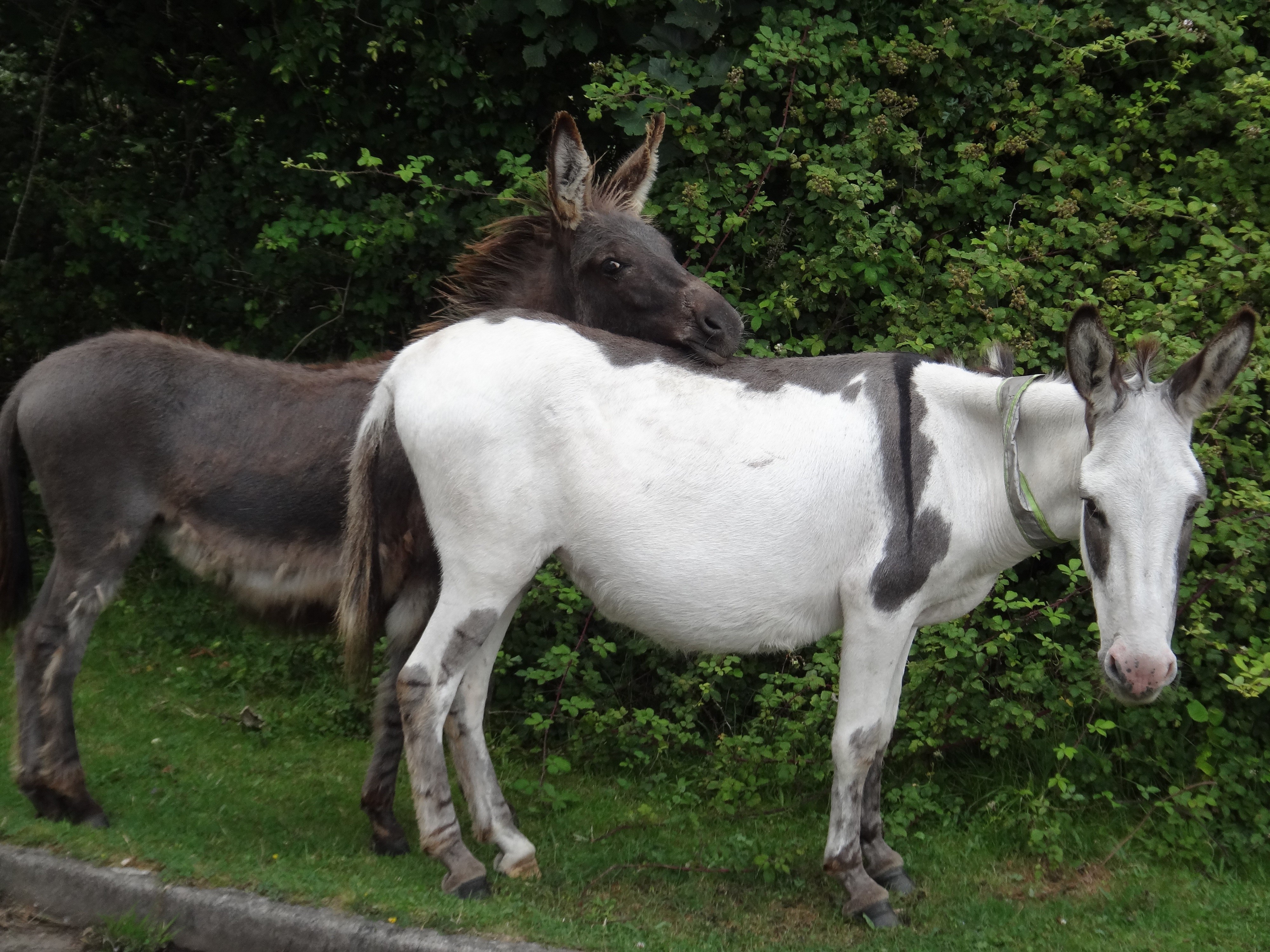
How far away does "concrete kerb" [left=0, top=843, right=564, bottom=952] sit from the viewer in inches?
136

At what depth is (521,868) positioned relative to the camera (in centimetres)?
410

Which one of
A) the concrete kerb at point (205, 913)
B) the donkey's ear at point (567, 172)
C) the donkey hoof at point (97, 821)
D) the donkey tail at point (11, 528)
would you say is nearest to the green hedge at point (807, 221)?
the donkey's ear at point (567, 172)

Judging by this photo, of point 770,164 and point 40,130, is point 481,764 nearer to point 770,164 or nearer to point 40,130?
point 770,164

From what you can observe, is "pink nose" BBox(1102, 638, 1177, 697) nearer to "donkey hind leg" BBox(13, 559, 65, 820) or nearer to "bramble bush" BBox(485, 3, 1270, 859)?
"bramble bush" BBox(485, 3, 1270, 859)

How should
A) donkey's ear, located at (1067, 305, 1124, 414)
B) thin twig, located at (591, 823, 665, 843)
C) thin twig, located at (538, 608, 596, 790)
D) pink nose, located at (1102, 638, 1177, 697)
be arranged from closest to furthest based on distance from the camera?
pink nose, located at (1102, 638, 1177, 697)
donkey's ear, located at (1067, 305, 1124, 414)
thin twig, located at (591, 823, 665, 843)
thin twig, located at (538, 608, 596, 790)

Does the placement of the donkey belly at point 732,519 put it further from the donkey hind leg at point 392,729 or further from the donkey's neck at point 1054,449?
the donkey hind leg at point 392,729

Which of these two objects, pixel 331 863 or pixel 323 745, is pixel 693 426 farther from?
pixel 323 745

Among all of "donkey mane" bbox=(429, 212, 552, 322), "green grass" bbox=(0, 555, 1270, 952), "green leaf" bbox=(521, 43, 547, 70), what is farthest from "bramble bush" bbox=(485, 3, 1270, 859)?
"donkey mane" bbox=(429, 212, 552, 322)

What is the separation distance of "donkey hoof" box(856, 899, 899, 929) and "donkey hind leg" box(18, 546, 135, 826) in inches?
107

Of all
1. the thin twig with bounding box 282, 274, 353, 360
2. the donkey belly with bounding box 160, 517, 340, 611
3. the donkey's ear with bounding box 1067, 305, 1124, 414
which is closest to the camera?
the donkey's ear with bounding box 1067, 305, 1124, 414

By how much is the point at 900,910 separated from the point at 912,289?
2.90 metres

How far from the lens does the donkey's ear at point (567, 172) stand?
179 inches

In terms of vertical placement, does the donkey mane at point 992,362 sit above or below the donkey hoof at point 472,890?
above

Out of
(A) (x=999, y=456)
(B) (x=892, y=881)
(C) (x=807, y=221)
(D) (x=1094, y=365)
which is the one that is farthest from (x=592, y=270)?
(B) (x=892, y=881)
